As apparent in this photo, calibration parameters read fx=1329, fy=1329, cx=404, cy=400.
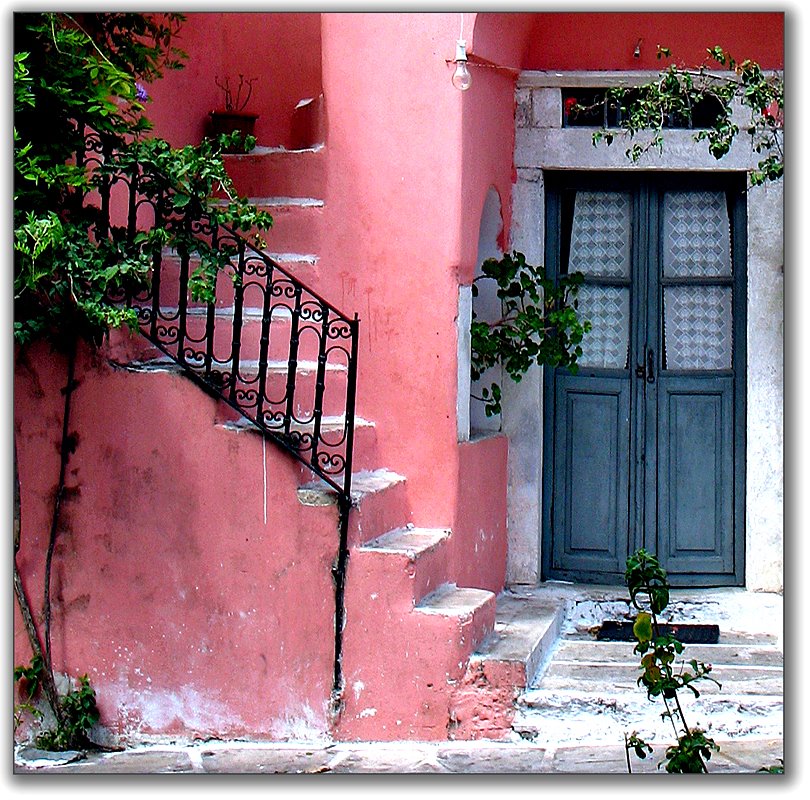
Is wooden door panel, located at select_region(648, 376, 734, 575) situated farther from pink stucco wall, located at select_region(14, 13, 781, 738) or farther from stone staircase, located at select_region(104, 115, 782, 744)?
stone staircase, located at select_region(104, 115, 782, 744)

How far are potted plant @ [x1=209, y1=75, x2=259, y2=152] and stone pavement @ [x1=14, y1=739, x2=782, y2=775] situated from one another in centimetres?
331

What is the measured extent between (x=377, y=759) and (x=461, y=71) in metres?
3.33

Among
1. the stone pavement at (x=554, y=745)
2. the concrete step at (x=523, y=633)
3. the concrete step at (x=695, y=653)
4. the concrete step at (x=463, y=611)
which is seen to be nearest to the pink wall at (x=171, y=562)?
the stone pavement at (x=554, y=745)

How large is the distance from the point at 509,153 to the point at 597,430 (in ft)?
5.64

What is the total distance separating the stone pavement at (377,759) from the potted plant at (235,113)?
10.8 ft

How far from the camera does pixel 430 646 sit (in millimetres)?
5902

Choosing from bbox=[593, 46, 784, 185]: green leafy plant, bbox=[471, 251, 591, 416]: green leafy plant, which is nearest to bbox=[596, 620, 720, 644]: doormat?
bbox=[471, 251, 591, 416]: green leafy plant

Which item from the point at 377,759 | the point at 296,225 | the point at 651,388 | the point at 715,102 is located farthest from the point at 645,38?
the point at 377,759

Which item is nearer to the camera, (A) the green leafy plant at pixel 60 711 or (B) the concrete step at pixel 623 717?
(B) the concrete step at pixel 623 717

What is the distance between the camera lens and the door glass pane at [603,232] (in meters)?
7.94

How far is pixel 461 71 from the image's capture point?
661 cm

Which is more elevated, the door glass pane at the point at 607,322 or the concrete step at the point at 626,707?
the door glass pane at the point at 607,322

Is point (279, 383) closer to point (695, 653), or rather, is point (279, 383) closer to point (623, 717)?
point (623, 717)

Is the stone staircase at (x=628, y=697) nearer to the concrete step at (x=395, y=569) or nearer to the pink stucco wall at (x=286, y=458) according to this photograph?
the pink stucco wall at (x=286, y=458)
